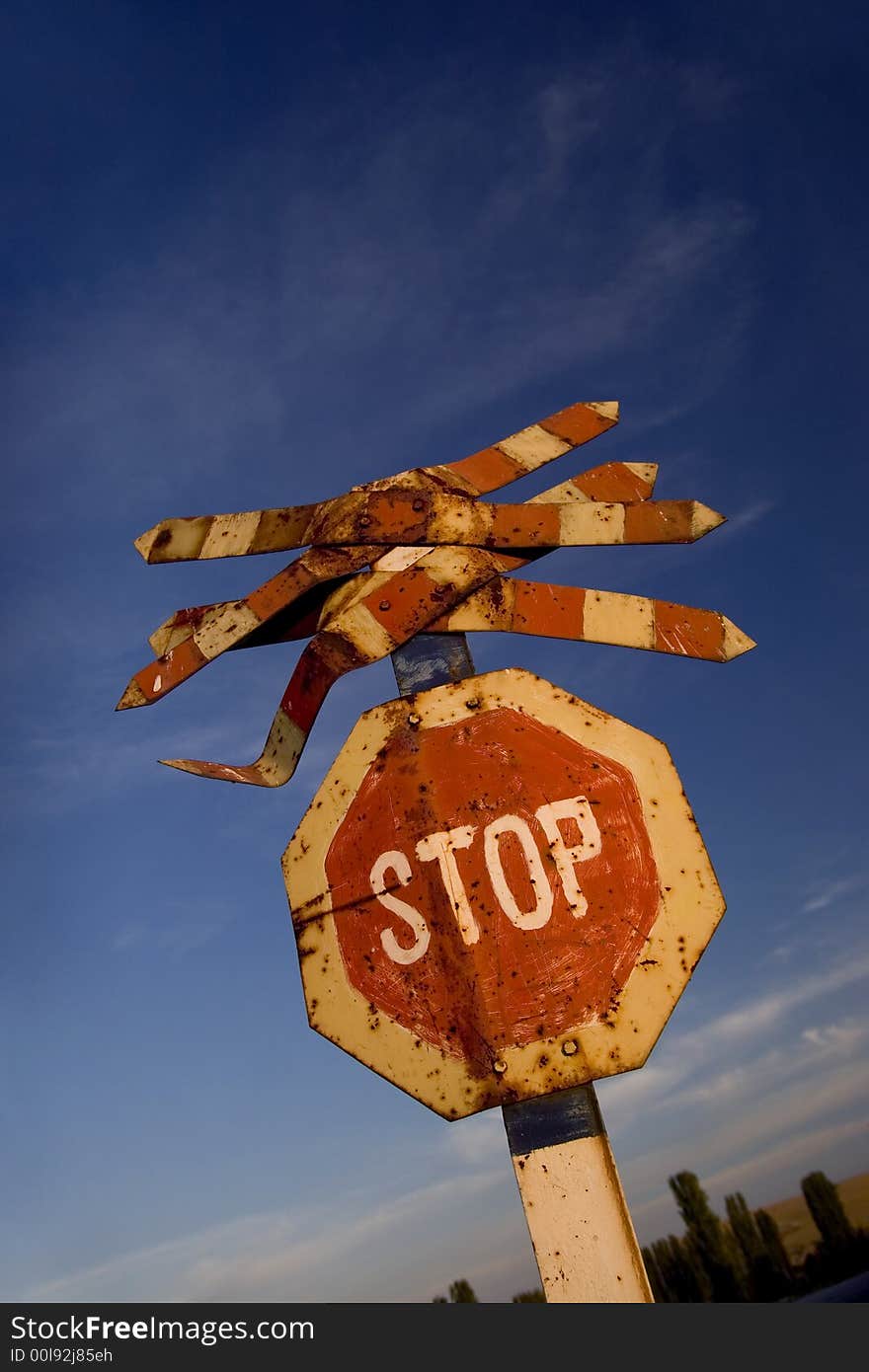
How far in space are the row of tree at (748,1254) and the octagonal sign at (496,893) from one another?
3537cm

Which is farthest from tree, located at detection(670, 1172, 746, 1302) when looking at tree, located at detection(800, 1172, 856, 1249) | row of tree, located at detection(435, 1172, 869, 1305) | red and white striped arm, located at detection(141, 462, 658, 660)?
red and white striped arm, located at detection(141, 462, 658, 660)

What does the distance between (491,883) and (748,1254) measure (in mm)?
37016

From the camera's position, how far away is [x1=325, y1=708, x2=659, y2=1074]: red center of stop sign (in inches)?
106

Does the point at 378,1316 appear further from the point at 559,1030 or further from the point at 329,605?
the point at 329,605

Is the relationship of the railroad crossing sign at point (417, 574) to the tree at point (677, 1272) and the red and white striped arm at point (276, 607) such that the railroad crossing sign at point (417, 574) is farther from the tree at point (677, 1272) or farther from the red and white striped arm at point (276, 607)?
the tree at point (677, 1272)

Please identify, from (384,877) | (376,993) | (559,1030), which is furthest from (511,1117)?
(384,877)

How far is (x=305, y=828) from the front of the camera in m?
3.13

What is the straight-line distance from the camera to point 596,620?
322 cm

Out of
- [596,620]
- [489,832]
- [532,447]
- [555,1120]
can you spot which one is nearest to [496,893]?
[489,832]

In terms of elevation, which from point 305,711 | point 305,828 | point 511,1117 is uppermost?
point 305,711

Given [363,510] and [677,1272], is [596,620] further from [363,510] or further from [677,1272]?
[677,1272]

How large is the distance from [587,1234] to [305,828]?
1.33 metres

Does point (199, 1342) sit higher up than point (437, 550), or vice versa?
point (437, 550)

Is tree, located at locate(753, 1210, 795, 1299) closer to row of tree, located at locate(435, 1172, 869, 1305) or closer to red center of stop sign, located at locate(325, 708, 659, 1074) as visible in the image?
row of tree, located at locate(435, 1172, 869, 1305)
